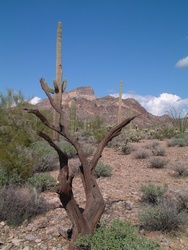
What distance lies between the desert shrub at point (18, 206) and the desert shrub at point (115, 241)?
177 cm

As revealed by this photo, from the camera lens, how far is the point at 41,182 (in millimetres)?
6250

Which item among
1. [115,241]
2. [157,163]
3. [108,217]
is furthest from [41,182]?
[157,163]

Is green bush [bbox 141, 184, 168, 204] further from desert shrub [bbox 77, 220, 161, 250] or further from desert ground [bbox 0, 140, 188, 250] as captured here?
desert shrub [bbox 77, 220, 161, 250]

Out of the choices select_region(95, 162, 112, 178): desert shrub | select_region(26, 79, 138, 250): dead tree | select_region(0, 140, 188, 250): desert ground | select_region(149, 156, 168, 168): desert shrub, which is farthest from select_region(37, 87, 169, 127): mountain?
select_region(26, 79, 138, 250): dead tree

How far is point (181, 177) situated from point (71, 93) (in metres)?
97.0

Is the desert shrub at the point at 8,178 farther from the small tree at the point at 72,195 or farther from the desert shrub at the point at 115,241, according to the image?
the desert shrub at the point at 115,241

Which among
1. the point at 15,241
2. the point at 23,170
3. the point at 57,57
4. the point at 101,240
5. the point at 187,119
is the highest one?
the point at 57,57

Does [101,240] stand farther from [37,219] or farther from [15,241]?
[37,219]

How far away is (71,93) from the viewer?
103000 mm

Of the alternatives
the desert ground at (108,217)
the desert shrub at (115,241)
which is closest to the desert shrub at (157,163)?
the desert ground at (108,217)

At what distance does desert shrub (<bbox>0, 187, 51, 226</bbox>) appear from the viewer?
4562 millimetres

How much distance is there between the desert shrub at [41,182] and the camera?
20.1 ft

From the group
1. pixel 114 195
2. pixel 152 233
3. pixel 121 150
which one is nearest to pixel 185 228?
pixel 152 233

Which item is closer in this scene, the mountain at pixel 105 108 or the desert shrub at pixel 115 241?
the desert shrub at pixel 115 241
